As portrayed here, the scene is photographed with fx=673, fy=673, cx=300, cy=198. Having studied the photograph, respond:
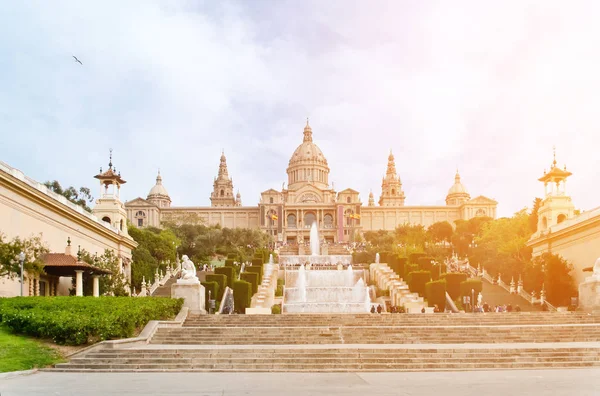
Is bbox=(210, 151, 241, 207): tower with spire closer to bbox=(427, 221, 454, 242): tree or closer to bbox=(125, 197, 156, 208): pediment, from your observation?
bbox=(125, 197, 156, 208): pediment

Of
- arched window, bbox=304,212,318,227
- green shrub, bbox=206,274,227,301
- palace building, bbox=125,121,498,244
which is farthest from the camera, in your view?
arched window, bbox=304,212,318,227

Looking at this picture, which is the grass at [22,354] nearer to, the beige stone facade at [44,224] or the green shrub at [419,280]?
the beige stone facade at [44,224]

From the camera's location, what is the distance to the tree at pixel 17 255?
109ft

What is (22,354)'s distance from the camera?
2055 cm

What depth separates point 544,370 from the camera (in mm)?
21062

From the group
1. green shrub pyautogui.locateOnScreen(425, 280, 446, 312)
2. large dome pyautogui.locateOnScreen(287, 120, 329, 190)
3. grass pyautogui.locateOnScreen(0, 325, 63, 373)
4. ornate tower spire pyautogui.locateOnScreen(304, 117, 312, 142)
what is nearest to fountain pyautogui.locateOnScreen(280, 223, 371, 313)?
green shrub pyautogui.locateOnScreen(425, 280, 446, 312)

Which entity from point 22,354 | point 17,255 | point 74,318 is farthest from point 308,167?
point 22,354

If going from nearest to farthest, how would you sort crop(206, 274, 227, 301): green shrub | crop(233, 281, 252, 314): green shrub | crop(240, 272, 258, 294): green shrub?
crop(233, 281, 252, 314): green shrub < crop(206, 274, 227, 301): green shrub < crop(240, 272, 258, 294): green shrub

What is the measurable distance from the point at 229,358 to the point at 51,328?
6172 mm

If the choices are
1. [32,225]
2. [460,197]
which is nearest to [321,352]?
[32,225]

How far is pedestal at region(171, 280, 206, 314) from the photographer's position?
33.7 m

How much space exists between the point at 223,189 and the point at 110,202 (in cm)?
11688

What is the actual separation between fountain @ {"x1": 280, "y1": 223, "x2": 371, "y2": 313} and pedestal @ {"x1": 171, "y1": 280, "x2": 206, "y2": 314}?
595 inches

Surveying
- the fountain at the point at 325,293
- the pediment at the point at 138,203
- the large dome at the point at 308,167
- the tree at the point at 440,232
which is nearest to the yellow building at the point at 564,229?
the fountain at the point at 325,293
